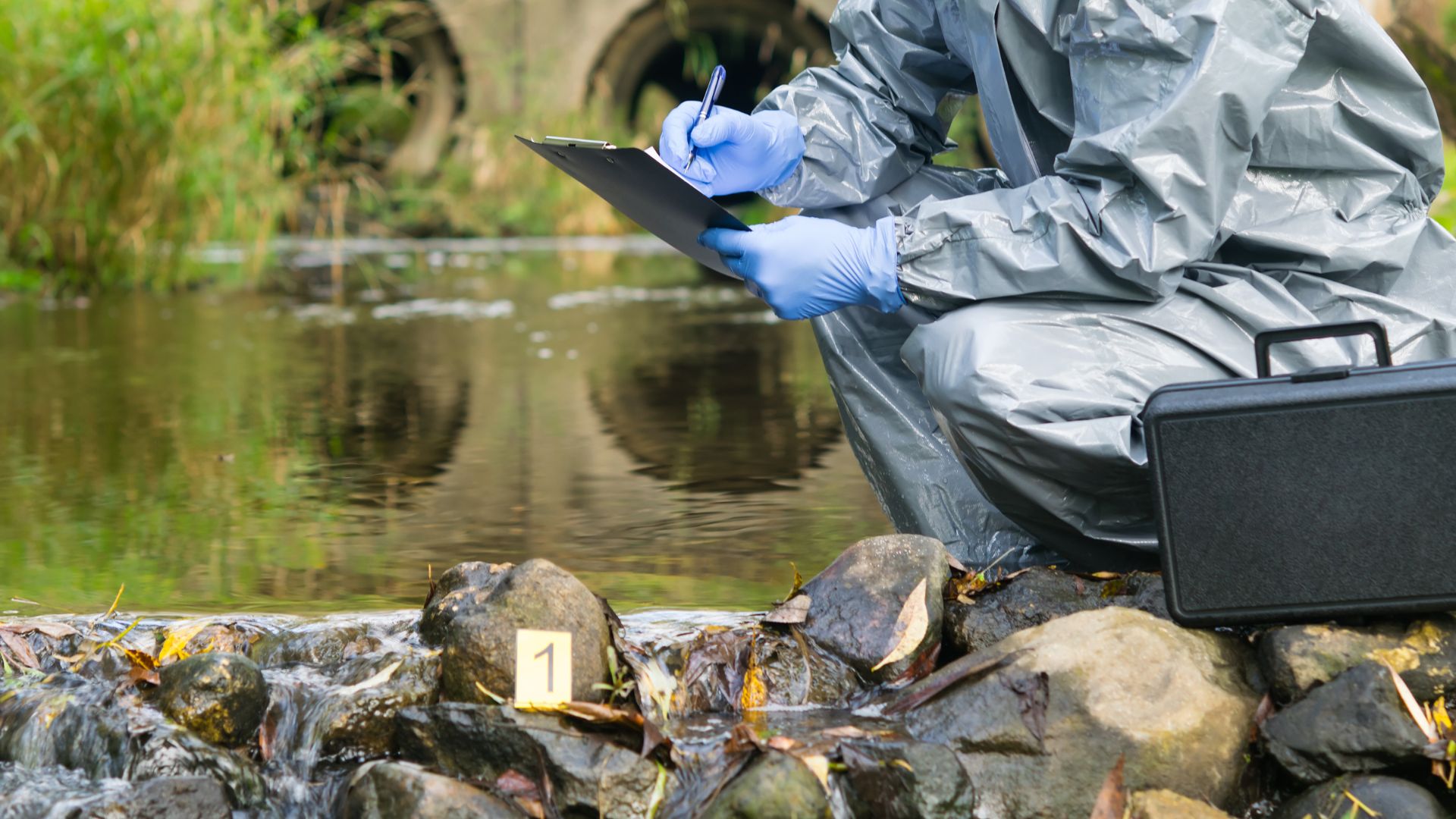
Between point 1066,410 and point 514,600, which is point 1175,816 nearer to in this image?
point 1066,410

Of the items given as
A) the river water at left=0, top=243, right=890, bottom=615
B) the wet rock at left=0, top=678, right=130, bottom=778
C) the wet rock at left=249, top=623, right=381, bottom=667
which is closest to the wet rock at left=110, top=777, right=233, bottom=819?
the wet rock at left=0, top=678, right=130, bottom=778

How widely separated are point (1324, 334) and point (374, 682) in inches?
48.6

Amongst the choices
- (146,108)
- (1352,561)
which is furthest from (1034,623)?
(146,108)

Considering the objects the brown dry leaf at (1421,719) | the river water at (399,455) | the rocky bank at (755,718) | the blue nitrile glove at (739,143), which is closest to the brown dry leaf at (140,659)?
the rocky bank at (755,718)

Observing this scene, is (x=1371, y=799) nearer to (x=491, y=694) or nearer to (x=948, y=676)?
(x=948, y=676)

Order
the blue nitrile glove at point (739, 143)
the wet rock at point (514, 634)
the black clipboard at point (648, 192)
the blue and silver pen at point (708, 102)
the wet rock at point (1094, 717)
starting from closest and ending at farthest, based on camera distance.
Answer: the wet rock at point (1094, 717)
the wet rock at point (514, 634)
the black clipboard at point (648, 192)
the blue and silver pen at point (708, 102)
the blue nitrile glove at point (739, 143)

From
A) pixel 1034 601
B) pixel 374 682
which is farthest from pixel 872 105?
pixel 374 682

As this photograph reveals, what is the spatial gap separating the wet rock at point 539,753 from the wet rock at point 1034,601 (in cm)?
50

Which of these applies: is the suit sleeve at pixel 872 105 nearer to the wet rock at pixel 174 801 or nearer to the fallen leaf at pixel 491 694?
the fallen leaf at pixel 491 694

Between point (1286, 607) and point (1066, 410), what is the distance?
14.8 inches

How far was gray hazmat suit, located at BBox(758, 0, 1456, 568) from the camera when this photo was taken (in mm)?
1938

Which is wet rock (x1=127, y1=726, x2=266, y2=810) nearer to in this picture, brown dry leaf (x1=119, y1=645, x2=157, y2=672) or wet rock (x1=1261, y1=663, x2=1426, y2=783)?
brown dry leaf (x1=119, y1=645, x2=157, y2=672)

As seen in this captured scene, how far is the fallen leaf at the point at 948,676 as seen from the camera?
185cm

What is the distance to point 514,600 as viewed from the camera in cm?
188
